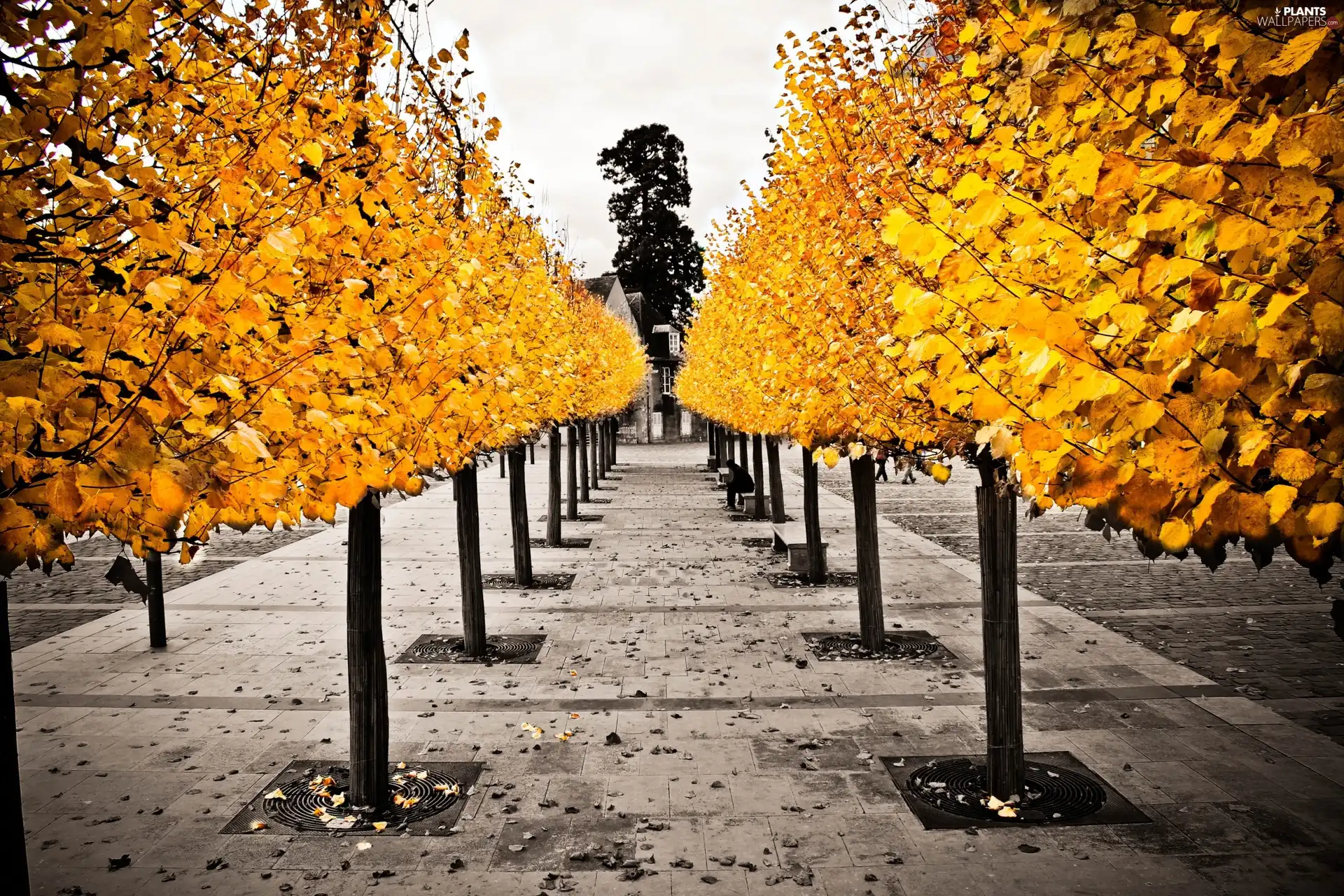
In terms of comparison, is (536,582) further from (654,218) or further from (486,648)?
(654,218)

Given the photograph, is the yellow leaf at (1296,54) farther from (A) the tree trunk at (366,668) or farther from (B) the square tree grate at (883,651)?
(B) the square tree grate at (883,651)

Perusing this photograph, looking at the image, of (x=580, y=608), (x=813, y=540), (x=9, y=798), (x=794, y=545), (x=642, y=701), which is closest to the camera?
(x=9, y=798)

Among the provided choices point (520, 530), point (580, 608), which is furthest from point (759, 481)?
point (580, 608)

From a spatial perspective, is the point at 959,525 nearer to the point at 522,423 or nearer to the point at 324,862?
the point at 522,423

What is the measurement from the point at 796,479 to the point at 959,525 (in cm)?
1283

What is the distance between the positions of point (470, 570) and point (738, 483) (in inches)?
484

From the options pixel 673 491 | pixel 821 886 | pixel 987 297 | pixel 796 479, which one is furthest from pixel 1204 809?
pixel 796 479

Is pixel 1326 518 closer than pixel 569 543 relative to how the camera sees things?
Yes

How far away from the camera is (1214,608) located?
36.7ft

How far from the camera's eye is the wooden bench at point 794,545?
44.0 feet

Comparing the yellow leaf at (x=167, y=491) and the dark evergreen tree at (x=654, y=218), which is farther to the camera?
the dark evergreen tree at (x=654, y=218)

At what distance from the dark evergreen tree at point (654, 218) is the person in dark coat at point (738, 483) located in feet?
150

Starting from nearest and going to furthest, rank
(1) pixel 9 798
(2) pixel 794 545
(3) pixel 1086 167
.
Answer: (3) pixel 1086 167 < (1) pixel 9 798 < (2) pixel 794 545

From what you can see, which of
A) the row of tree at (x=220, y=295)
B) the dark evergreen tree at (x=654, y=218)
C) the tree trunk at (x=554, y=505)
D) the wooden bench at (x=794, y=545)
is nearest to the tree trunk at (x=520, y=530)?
the tree trunk at (x=554, y=505)
